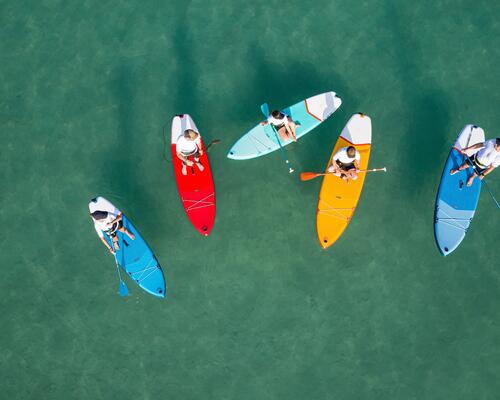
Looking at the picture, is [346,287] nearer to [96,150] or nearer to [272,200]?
[272,200]

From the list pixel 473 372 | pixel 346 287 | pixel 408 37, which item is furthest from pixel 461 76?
pixel 473 372

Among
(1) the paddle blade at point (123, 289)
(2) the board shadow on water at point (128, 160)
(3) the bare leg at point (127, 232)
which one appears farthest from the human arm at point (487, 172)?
(1) the paddle blade at point (123, 289)

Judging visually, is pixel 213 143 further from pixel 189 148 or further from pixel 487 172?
pixel 487 172

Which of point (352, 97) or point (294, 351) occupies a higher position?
point (352, 97)

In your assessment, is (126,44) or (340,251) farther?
(126,44)

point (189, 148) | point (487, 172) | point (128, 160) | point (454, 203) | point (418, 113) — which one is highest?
point (128, 160)

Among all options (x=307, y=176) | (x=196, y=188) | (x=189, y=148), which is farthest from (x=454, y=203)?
(x=189, y=148)

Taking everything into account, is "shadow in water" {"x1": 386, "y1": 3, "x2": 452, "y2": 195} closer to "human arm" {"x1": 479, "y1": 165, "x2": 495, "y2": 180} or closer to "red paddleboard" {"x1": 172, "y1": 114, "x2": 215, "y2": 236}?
"human arm" {"x1": 479, "y1": 165, "x2": 495, "y2": 180}
